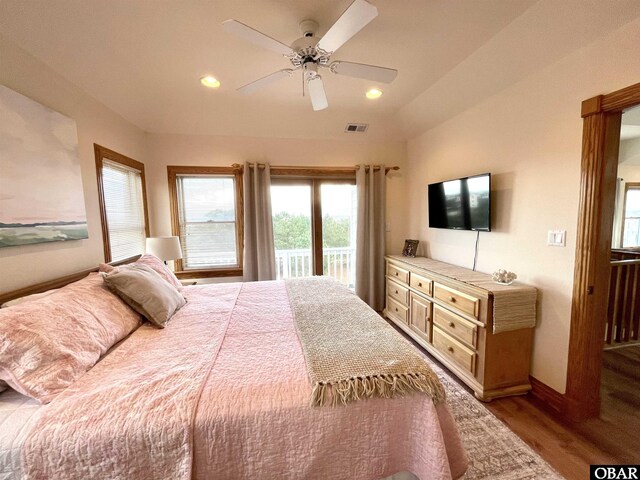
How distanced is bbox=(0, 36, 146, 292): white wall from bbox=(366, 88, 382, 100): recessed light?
2624 mm

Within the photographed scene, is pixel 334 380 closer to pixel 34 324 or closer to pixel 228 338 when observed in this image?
pixel 228 338

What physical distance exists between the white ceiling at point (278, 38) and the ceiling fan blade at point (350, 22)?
30 cm

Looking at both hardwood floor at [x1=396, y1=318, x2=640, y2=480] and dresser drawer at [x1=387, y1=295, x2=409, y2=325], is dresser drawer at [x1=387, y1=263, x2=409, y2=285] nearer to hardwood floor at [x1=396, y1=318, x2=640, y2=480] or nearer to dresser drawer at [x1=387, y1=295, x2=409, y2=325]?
dresser drawer at [x1=387, y1=295, x2=409, y2=325]

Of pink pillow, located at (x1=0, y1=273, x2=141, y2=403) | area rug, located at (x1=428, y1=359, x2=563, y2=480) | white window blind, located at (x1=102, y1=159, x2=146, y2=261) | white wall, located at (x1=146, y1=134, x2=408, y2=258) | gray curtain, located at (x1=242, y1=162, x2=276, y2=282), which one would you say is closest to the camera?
pink pillow, located at (x1=0, y1=273, x2=141, y2=403)

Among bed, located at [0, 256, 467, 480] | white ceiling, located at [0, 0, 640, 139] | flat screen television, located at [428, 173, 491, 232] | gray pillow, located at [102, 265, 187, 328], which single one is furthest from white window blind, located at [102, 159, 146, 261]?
flat screen television, located at [428, 173, 491, 232]

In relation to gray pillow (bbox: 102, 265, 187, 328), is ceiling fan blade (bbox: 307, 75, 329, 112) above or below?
above

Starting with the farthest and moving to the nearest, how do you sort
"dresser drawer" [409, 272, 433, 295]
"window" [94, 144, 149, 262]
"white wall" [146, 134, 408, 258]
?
1. "white wall" [146, 134, 408, 258]
2. "dresser drawer" [409, 272, 433, 295]
3. "window" [94, 144, 149, 262]

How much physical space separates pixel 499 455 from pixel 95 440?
6.89ft

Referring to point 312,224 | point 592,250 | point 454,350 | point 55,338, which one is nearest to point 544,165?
point 592,250

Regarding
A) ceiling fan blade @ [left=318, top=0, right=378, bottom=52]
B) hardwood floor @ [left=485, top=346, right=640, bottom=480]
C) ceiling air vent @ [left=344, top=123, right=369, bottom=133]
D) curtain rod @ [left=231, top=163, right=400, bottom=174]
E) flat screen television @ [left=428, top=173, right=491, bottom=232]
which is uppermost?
ceiling air vent @ [left=344, top=123, right=369, bottom=133]

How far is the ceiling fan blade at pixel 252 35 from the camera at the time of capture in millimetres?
1363

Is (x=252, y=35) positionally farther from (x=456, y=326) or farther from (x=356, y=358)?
(x=456, y=326)

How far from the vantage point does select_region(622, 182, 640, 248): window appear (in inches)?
169

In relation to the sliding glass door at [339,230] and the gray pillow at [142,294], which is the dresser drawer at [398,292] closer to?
the sliding glass door at [339,230]
